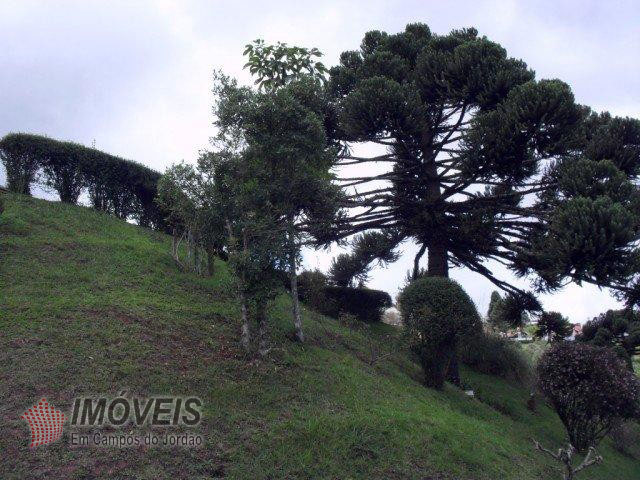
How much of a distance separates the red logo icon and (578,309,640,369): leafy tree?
475 inches

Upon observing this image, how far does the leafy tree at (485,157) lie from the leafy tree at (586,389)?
4.75 feet

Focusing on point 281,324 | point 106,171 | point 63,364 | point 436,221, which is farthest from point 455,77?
point 63,364

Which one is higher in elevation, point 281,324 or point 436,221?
point 436,221

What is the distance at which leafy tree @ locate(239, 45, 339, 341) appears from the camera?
8914 mm

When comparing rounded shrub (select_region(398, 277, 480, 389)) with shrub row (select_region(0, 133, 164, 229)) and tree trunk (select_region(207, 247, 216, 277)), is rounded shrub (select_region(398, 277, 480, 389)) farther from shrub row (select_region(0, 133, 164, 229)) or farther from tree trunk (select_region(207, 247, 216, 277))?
shrub row (select_region(0, 133, 164, 229))

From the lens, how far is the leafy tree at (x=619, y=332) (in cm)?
1409

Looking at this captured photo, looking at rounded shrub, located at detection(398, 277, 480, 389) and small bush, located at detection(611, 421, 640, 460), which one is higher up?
rounded shrub, located at detection(398, 277, 480, 389)

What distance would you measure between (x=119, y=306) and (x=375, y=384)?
418 centimetres

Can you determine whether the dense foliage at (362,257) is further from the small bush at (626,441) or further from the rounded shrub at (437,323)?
the small bush at (626,441)

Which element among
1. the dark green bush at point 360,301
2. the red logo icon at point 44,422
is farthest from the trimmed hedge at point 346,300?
the red logo icon at point 44,422

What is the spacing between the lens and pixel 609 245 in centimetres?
1001

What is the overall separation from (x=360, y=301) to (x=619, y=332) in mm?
6978

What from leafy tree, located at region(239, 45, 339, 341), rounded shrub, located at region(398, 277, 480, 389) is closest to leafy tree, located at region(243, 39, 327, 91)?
leafy tree, located at region(239, 45, 339, 341)

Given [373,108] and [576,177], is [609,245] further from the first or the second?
[373,108]
